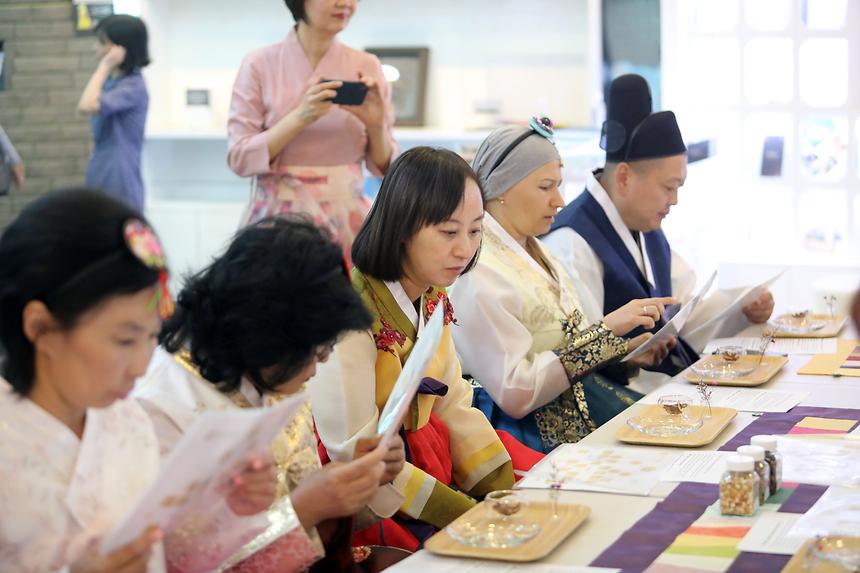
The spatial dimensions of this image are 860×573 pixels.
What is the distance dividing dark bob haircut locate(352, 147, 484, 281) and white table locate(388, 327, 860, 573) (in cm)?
53

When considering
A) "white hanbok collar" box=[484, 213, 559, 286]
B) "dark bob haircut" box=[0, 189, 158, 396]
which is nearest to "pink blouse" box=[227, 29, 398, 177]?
"white hanbok collar" box=[484, 213, 559, 286]

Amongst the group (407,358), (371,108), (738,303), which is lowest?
(738,303)

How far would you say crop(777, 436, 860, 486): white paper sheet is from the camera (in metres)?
2.11

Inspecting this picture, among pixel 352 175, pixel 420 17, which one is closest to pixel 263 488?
pixel 352 175

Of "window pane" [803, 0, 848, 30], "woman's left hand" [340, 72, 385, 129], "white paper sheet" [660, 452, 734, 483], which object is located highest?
"window pane" [803, 0, 848, 30]

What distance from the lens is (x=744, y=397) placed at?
109 inches

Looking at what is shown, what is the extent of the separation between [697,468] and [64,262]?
118 centimetres

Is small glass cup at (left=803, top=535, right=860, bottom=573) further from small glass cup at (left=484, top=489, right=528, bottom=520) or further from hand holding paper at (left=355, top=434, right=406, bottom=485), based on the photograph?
hand holding paper at (left=355, top=434, right=406, bottom=485)

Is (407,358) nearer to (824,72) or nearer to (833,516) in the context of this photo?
(833,516)

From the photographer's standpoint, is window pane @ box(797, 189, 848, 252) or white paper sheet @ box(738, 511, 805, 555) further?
window pane @ box(797, 189, 848, 252)

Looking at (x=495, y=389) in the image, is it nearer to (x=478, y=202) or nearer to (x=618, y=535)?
(x=478, y=202)

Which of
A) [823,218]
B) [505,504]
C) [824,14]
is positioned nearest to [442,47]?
[824,14]

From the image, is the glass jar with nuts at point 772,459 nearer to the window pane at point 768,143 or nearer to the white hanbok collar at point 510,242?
the white hanbok collar at point 510,242

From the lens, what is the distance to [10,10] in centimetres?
754
